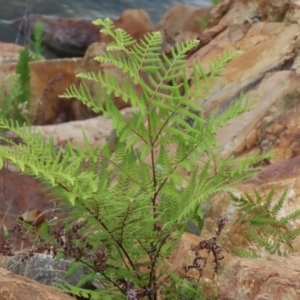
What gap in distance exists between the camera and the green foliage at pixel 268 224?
236cm

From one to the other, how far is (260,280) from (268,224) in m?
0.66

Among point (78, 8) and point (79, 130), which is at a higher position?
point (79, 130)

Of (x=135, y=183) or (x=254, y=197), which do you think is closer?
(x=135, y=183)

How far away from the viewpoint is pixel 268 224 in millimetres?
2449

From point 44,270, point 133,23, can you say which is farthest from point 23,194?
point 133,23

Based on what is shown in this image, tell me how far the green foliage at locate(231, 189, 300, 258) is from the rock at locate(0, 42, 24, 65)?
736 cm

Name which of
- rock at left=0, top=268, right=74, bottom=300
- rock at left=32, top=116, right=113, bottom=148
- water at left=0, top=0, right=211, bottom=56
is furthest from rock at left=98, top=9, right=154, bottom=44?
rock at left=0, top=268, right=74, bottom=300

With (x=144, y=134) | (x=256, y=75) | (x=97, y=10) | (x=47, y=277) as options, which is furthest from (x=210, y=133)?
(x=97, y=10)

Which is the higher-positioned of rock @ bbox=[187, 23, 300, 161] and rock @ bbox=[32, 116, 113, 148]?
rock @ bbox=[187, 23, 300, 161]

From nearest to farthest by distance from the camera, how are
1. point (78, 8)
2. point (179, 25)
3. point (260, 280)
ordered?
point (260, 280) < point (179, 25) < point (78, 8)

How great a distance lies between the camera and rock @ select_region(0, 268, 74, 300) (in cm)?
180

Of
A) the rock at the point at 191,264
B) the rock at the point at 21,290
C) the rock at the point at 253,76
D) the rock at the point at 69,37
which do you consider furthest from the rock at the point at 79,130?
the rock at the point at 69,37

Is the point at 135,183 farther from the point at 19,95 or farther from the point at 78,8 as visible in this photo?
the point at 78,8

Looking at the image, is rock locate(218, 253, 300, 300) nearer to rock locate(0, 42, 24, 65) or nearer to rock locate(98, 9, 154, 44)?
rock locate(0, 42, 24, 65)
